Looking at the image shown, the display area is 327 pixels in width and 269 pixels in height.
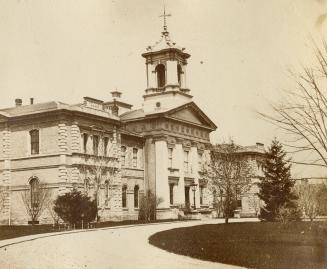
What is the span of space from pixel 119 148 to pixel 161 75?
12.2 metres

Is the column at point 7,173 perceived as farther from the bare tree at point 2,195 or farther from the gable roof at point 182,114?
the gable roof at point 182,114

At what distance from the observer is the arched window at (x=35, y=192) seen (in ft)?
107

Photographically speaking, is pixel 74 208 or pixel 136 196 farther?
pixel 136 196

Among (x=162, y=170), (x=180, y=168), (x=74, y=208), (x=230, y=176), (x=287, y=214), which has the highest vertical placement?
(x=180, y=168)

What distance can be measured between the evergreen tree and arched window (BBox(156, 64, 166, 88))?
14740 mm

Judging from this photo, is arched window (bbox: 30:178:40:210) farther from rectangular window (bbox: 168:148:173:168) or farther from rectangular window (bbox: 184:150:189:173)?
rectangular window (bbox: 184:150:189:173)

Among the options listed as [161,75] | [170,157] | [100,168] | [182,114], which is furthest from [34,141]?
[161,75]

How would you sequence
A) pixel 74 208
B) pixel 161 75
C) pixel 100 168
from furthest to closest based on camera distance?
pixel 161 75 → pixel 100 168 → pixel 74 208

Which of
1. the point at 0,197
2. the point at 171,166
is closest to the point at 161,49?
the point at 171,166

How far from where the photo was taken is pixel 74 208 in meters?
28.8

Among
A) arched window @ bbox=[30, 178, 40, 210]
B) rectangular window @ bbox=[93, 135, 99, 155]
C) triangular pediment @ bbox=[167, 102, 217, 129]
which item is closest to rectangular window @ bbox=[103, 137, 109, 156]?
rectangular window @ bbox=[93, 135, 99, 155]

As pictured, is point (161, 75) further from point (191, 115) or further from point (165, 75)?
point (191, 115)

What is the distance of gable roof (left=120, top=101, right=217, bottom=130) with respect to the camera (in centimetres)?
4512

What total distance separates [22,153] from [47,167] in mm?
2377
